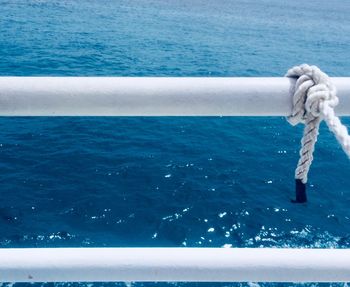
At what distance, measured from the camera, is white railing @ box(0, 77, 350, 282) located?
1793 mm

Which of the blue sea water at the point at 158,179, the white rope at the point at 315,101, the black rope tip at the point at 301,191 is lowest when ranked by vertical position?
the black rope tip at the point at 301,191

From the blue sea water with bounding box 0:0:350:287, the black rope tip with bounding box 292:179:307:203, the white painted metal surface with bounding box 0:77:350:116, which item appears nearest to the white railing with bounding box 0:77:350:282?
the white painted metal surface with bounding box 0:77:350:116

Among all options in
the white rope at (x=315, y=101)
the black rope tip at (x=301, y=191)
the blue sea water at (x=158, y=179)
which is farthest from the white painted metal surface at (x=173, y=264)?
the blue sea water at (x=158, y=179)

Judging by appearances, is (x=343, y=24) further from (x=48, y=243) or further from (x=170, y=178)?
(x=48, y=243)

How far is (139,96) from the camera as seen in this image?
180cm

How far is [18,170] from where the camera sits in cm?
1460

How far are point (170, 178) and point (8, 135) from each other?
7.77 m

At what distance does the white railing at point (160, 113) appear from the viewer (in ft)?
5.88

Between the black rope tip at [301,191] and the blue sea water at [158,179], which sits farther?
the blue sea water at [158,179]

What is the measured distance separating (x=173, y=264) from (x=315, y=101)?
1023 millimetres

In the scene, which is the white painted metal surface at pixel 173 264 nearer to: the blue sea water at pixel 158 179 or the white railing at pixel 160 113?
Answer: the white railing at pixel 160 113

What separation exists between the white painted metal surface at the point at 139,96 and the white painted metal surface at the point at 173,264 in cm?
67

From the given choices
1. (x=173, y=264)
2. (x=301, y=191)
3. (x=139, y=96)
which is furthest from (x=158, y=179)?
(x=139, y=96)

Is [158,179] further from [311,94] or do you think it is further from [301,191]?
[311,94]
